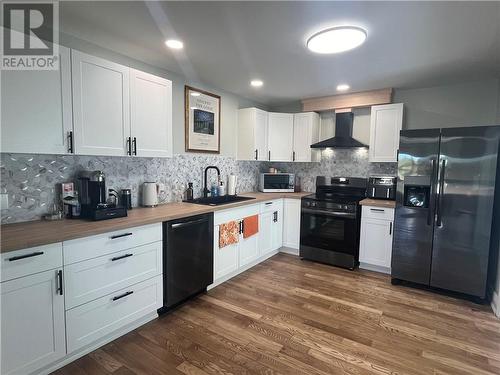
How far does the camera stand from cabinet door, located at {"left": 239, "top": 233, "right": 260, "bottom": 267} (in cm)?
329

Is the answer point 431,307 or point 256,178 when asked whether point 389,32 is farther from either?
point 256,178

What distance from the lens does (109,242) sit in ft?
6.31

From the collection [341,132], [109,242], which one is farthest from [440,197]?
[109,242]

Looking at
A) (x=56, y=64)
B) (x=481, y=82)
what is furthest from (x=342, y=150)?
(x=56, y=64)

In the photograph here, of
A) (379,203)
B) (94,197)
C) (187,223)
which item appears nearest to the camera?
(94,197)

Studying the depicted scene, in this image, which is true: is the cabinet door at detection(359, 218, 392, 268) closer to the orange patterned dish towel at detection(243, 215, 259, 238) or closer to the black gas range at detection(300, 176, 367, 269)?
the black gas range at detection(300, 176, 367, 269)

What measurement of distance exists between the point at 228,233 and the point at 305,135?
2.14 metres

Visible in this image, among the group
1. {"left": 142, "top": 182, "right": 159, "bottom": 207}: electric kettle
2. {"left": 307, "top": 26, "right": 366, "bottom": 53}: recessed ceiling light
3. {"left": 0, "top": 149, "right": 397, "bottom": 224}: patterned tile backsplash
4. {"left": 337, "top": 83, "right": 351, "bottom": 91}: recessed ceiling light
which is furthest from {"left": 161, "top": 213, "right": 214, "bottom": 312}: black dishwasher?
{"left": 337, "top": 83, "right": 351, "bottom": 91}: recessed ceiling light

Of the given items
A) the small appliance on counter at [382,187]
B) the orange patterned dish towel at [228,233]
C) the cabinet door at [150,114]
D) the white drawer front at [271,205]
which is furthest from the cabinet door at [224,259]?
the small appliance on counter at [382,187]

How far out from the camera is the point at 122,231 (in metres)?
2.01

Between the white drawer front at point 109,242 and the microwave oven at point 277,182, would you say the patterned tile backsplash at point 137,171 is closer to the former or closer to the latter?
the microwave oven at point 277,182

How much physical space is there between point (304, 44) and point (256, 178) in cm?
258

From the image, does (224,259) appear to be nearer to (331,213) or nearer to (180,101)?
(331,213)

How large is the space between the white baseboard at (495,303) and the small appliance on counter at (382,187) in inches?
55.0
